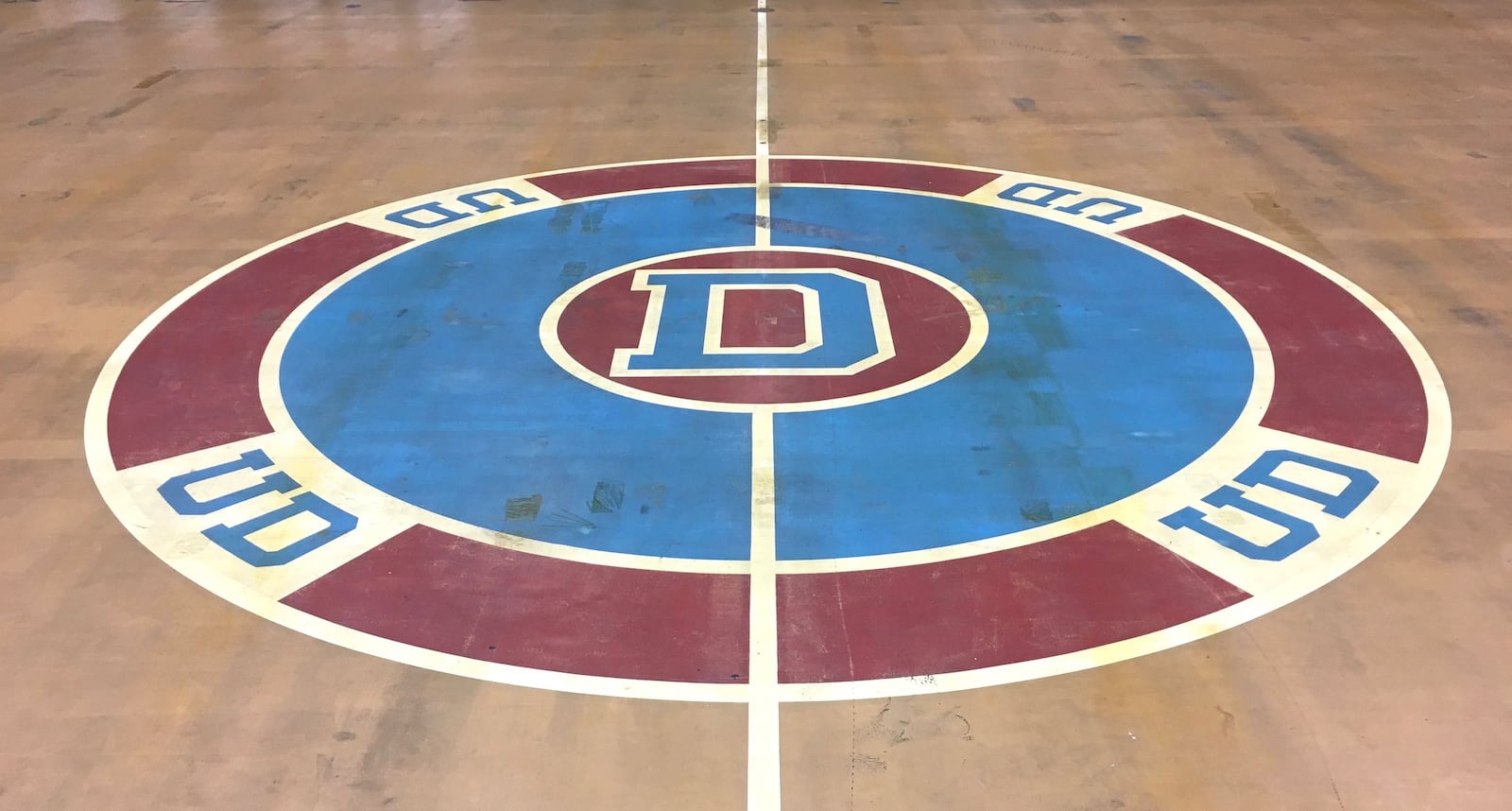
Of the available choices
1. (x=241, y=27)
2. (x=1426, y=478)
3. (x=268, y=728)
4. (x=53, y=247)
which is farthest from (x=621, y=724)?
(x=241, y=27)

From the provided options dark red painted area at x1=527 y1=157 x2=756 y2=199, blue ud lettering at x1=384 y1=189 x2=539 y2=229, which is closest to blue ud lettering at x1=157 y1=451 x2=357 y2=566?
blue ud lettering at x1=384 y1=189 x2=539 y2=229

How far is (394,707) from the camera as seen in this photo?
5.50 meters

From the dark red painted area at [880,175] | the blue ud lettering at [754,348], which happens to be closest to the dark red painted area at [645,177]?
the dark red painted area at [880,175]

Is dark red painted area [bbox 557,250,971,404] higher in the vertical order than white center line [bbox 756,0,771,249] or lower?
lower

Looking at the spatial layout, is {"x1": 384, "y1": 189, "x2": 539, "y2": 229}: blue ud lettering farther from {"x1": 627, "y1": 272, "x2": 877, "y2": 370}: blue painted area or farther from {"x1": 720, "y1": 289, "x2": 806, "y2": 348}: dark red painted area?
{"x1": 720, "y1": 289, "x2": 806, "y2": 348}: dark red painted area

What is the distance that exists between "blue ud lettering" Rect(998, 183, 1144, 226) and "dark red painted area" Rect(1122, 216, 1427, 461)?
0.39m

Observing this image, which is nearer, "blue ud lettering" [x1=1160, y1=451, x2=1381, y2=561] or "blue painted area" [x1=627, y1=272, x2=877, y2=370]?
"blue ud lettering" [x1=1160, y1=451, x2=1381, y2=561]

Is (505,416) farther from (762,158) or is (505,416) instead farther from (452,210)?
(762,158)

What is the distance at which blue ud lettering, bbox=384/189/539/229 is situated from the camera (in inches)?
436

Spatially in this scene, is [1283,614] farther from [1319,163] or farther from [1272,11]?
[1272,11]

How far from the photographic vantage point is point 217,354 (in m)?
8.66

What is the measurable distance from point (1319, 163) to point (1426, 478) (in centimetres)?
618

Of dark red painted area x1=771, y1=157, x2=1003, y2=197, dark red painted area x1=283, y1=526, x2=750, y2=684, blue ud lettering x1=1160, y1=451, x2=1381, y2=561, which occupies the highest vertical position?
dark red painted area x1=771, y1=157, x2=1003, y2=197

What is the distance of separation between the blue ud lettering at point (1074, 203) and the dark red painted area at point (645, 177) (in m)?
2.70
